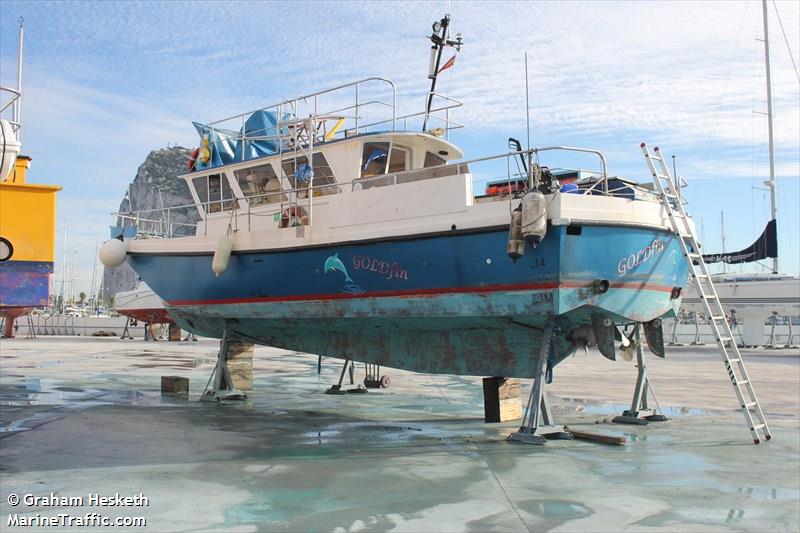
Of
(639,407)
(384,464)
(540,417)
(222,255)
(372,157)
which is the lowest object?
(384,464)

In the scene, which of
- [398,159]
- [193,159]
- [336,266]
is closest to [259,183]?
[193,159]

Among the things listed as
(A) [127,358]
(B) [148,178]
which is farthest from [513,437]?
(B) [148,178]

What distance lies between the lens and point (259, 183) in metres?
10.9

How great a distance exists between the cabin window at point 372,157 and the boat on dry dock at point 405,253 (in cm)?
2

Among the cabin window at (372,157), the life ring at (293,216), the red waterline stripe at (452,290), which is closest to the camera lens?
the red waterline stripe at (452,290)

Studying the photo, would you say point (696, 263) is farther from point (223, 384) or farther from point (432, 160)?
point (223, 384)

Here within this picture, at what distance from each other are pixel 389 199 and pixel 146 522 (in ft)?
16.5

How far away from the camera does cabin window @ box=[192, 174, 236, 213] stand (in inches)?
441

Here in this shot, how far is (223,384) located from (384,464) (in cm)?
543

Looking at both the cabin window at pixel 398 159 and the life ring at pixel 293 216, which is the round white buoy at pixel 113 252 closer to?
the life ring at pixel 293 216

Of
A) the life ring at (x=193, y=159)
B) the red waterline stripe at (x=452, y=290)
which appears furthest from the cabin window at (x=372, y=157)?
the life ring at (x=193, y=159)

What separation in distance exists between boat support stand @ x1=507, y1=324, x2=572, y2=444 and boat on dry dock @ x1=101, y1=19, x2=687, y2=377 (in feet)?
0.41

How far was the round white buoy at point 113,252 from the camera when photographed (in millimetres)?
11406

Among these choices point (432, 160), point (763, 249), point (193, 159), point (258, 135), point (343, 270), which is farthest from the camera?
point (763, 249)
